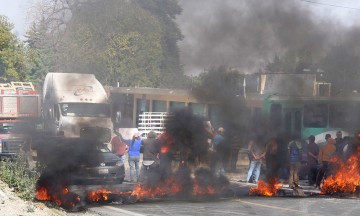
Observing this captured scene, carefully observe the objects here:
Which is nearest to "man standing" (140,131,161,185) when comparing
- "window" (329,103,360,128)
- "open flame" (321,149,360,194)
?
"open flame" (321,149,360,194)

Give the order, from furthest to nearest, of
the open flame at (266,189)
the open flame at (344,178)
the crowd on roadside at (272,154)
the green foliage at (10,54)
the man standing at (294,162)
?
the green foliage at (10,54) < the crowd on roadside at (272,154) < the man standing at (294,162) < the open flame at (344,178) < the open flame at (266,189)

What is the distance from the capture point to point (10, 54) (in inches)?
1216

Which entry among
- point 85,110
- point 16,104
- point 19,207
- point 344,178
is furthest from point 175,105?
point 16,104

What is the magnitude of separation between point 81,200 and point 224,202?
122 inches

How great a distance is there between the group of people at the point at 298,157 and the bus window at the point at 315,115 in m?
1.58

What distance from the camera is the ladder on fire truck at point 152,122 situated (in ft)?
61.2

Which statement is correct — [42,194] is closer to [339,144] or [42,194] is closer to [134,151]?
[134,151]

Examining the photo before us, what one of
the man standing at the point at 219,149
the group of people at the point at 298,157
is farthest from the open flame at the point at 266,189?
the man standing at the point at 219,149

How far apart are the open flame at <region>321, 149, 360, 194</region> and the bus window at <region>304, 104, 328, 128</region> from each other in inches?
123

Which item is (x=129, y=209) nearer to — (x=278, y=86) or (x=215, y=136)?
(x=215, y=136)

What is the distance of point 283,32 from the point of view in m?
19.3

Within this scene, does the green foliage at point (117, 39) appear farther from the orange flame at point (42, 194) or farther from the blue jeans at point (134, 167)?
the orange flame at point (42, 194)

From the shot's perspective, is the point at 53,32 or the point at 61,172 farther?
the point at 53,32

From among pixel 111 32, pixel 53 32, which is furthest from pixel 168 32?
pixel 53 32
